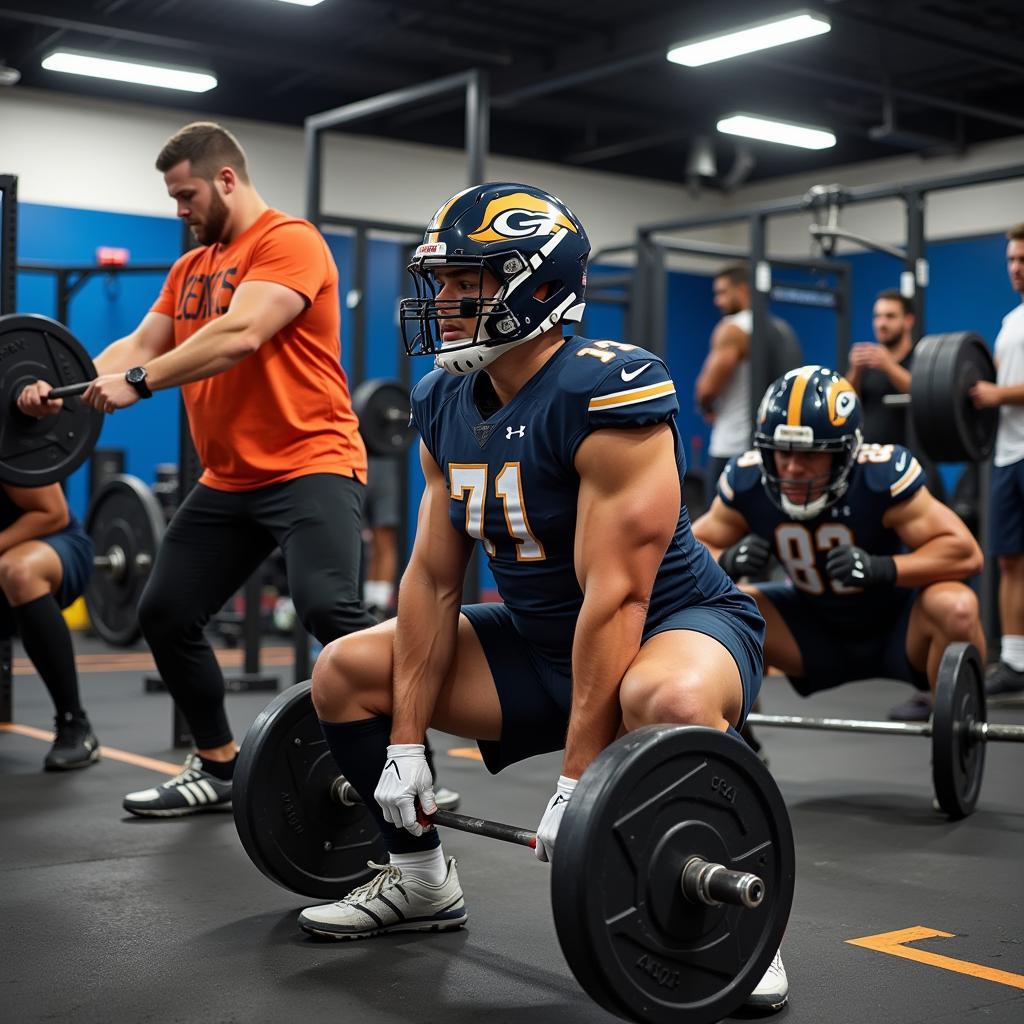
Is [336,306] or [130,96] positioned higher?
[130,96]

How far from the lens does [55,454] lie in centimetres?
332

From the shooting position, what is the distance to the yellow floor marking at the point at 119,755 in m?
3.70

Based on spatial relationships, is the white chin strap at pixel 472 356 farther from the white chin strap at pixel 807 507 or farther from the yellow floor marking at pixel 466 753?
the yellow floor marking at pixel 466 753

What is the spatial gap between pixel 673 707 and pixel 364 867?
2.69ft

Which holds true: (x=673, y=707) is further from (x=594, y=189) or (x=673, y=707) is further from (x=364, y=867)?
(x=594, y=189)

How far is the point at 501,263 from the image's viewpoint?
1.86m

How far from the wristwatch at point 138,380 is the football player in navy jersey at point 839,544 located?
1.38 m

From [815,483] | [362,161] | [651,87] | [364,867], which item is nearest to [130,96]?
[362,161]

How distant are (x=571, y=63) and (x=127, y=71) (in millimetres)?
2653

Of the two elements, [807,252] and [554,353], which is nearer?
[554,353]

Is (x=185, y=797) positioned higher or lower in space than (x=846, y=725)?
lower

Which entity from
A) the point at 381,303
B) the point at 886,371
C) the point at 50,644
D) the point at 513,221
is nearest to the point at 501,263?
the point at 513,221

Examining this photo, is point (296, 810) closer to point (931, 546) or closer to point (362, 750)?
point (362, 750)

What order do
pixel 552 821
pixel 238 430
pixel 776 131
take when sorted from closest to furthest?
pixel 552 821, pixel 238 430, pixel 776 131
